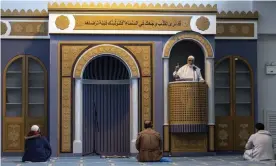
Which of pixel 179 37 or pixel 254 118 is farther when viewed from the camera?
pixel 254 118

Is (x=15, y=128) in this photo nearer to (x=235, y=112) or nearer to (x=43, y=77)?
(x=43, y=77)

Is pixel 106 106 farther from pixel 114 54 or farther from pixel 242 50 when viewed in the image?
pixel 242 50

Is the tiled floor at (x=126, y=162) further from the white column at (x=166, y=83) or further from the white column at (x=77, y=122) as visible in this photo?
the white column at (x=166, y=83)

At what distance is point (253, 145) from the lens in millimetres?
10078

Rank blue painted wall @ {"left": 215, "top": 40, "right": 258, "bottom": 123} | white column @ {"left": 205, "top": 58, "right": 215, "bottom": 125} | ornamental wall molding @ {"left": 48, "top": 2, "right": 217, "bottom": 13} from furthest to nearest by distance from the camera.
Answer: blue painted wall @ {"left": 215, "top": 40, "right": 258, "bottom": 123}
white column @ {"left": 205, "top": 58, "right": 215, "bottom": 125}
ornamental wall molding @ {"left": 48, "top": 2, "right": 217, "bottom": 13}

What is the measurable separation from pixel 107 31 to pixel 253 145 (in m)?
3.60

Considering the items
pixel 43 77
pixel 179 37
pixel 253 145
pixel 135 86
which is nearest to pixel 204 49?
pixel 179 37

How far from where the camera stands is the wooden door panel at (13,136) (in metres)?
11.9

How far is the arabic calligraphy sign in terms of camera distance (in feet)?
37.4

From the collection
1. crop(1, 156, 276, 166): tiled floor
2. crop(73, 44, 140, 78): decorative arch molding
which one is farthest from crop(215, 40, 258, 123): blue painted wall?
crop(1, 156, 276, 166): tiled floor

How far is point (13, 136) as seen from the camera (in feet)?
39.1

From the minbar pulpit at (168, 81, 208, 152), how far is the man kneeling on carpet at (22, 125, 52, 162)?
263 centimetres

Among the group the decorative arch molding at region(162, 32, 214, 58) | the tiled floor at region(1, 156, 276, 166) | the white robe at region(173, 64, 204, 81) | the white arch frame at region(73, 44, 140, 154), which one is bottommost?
the tiled floor at region(1, 156, 276, 166)

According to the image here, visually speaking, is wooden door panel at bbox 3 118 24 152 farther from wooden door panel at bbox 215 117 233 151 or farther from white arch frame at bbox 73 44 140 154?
wooden door panel at bbox 215 117 233 151
